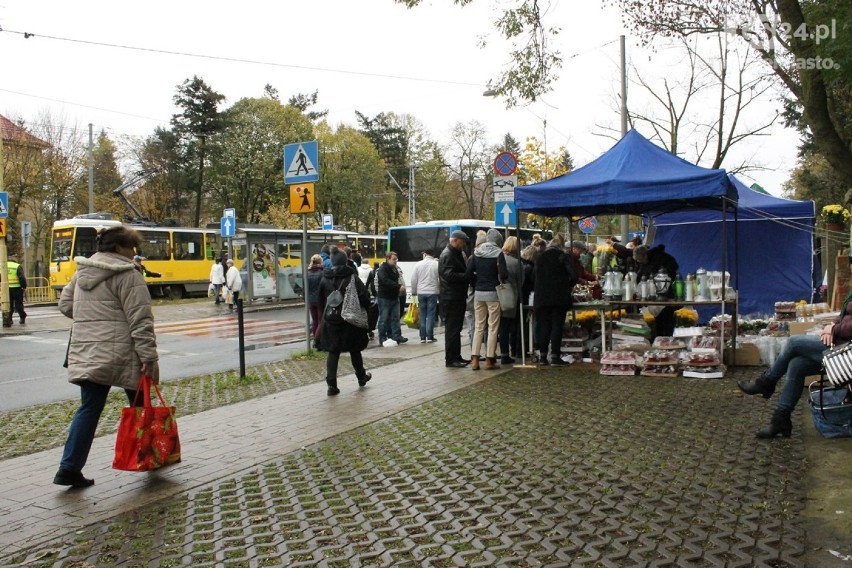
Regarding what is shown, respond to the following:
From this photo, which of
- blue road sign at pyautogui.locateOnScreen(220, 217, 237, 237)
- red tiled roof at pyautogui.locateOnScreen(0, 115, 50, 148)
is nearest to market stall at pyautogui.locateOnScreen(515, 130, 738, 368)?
blue road sign at pyautogui.locateOnScreen(220, 217, 237, 237)

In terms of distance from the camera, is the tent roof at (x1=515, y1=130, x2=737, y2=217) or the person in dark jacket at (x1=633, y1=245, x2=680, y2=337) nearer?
the tent roof at (x1=515, y1=130, x2=737, y2=217)

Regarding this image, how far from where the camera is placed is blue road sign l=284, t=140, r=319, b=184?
10750mm

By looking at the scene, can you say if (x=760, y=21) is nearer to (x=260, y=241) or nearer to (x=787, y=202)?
(x=787, y=202)

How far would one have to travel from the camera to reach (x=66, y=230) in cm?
2820

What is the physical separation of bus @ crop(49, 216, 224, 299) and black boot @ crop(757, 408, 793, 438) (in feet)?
89.2

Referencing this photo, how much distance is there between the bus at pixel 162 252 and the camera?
2817cm

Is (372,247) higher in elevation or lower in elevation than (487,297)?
higher

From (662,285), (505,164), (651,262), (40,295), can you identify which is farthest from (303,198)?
(40,295)

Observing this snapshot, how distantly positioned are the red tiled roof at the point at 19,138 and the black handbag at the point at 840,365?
43.8m

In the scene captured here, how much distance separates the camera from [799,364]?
5879 millimetres

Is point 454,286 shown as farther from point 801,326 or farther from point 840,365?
point 840,365

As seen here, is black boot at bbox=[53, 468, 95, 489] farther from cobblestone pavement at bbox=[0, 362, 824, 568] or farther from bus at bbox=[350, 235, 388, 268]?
bus at bbox=[350, 235, 388, 268]

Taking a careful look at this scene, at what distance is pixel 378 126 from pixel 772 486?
232 ft

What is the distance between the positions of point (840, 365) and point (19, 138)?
149 feet
